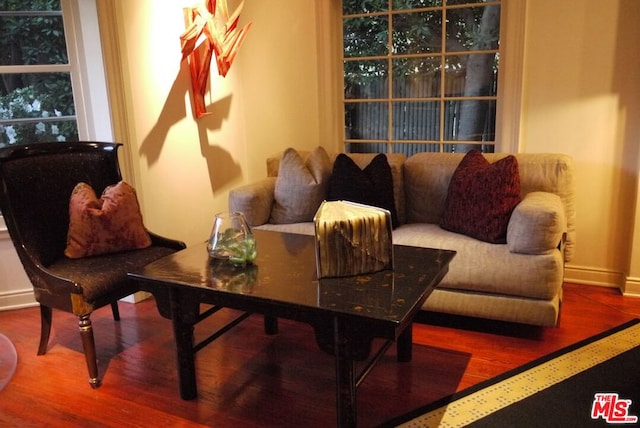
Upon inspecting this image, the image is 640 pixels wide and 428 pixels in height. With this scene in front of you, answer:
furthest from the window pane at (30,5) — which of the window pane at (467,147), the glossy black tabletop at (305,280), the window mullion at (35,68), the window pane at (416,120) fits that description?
the window pane at (467,147)

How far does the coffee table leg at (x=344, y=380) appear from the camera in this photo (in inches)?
65.1

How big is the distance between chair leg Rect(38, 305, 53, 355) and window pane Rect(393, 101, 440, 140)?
2528 mm

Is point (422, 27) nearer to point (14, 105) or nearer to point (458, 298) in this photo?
point (458, 298)

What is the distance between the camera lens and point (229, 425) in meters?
1.95

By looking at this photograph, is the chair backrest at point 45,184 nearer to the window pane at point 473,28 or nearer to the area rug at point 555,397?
the area rug at point 555,397

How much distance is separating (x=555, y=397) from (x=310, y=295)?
43.1 inches

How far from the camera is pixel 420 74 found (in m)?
3.63

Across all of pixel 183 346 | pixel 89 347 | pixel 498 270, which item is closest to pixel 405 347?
pixel 498 270

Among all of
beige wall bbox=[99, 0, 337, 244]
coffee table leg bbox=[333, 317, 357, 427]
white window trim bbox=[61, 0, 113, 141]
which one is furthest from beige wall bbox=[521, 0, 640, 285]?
white window trim bbox=[61, 0, 113, 141]

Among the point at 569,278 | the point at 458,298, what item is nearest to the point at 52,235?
the point at 458,298

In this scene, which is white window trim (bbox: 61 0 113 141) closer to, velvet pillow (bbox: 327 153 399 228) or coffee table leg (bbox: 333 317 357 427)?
velvet pillow (bbox: 327 153 399 228)

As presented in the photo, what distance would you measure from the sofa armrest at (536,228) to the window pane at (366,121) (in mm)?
1557

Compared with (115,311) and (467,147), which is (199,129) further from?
(467,147)

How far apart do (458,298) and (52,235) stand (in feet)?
6.73
